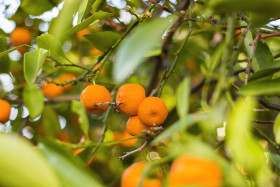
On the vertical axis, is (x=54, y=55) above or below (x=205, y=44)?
above

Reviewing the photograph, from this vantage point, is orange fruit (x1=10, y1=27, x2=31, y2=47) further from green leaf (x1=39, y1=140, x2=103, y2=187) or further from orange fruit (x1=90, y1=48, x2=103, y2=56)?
green leaf (x1=39, y1=140, x2=103, y2=187)

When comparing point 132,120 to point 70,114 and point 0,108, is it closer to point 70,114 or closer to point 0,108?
point 0,108

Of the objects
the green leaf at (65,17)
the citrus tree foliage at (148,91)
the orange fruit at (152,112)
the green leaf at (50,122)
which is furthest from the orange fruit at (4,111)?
the orange fruit at (152,112)

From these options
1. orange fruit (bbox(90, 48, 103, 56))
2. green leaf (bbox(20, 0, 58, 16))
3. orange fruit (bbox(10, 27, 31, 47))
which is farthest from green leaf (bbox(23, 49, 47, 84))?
orange fruit (bbox(90, 48, 103, 56))

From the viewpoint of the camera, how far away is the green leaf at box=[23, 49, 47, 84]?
0.65 metres

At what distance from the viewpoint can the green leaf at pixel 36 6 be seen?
0.97 metres

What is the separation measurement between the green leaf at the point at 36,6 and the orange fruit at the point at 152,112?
0.47 metres

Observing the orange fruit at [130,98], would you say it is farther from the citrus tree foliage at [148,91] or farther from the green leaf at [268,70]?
the green leaf at [268,70]

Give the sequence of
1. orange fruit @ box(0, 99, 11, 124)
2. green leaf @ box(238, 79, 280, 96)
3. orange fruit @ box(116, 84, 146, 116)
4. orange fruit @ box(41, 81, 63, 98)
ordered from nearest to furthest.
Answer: green leaf @ box(238, 79, 280, 96) < orange fruit @ box(116, 84, 146, 116) < orange fruit @ box(0, 99, 11, 124) < orange fruit @ box(41, 81, 63, 98)

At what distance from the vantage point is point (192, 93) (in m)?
1.40

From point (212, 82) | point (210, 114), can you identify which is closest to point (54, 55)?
Result: point (210, 114)

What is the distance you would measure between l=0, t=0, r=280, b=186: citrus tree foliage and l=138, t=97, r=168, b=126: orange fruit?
29mm

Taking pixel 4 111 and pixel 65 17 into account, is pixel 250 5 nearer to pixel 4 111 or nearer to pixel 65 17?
pixel 65 17

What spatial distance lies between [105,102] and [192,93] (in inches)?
29.2
